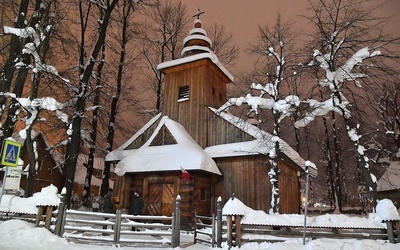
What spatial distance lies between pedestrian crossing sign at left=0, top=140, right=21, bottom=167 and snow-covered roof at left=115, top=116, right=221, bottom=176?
8020 millimetres

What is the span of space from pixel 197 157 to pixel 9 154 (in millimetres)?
8496

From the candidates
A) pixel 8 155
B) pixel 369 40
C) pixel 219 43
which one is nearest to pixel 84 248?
pixel 8 155

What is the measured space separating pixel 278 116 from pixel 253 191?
14.7 feet

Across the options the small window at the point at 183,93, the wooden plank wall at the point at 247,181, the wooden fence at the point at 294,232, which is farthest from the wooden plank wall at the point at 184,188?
the small window at the point at 183,93

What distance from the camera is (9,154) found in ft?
22.9

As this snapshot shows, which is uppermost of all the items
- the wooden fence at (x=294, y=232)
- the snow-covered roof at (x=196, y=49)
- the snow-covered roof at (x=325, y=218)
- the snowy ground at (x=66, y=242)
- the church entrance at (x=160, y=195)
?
the snow-covered roof at (x=196, y=49)

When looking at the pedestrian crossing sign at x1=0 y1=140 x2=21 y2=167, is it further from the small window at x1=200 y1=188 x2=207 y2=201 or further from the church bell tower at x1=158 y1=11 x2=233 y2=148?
the church bell tower at x1=158 y1=11 x2=233 y2=148

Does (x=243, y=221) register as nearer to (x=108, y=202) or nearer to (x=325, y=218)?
(x=325, y=218)

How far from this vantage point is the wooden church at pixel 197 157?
49.1ft

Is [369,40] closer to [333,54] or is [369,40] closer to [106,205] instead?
[333,54]

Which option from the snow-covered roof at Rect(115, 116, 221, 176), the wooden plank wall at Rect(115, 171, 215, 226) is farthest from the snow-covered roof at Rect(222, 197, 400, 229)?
the wooden plank wall at Rect(115, 171, 215, 226)

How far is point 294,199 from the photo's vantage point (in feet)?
64.3

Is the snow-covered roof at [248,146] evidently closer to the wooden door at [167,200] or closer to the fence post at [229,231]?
the wooden door at [167,200]

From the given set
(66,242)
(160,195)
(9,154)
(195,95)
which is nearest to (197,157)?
(160,195)
